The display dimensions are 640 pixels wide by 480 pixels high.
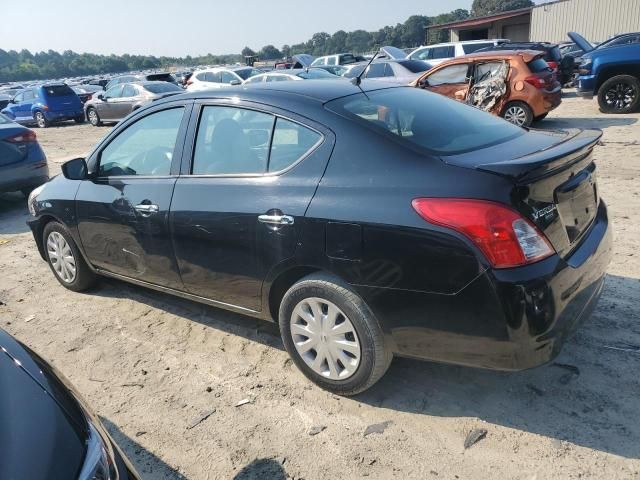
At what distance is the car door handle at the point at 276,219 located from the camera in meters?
2.89

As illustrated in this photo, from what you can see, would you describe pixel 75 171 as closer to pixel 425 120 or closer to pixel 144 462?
pixel 144 462

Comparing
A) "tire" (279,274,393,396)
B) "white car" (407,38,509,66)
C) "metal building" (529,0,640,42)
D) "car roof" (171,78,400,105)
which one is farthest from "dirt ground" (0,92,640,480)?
"metal building" (529,0,640,42)

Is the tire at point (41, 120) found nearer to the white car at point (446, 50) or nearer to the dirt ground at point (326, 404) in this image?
the white car at point (446, 50)

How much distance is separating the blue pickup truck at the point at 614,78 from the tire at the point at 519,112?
2142mm

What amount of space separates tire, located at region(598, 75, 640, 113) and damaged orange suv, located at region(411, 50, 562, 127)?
1.74 metres

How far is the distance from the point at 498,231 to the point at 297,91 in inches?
61.4

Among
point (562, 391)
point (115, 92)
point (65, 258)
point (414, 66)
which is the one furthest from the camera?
point (115, 92)

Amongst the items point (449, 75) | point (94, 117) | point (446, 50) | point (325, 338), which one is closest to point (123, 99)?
point (94, 117)

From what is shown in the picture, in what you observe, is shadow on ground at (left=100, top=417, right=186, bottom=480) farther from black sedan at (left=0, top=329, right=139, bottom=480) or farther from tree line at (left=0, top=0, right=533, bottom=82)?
tree line at (left=0, top=0, right=533, bottom=82)

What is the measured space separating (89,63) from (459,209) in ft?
412

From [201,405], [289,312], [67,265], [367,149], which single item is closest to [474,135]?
[367,149]

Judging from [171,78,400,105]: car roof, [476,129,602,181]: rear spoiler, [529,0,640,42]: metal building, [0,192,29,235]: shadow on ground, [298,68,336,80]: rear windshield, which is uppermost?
[529,0,640,42]: metal building

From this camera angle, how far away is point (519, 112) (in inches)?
418

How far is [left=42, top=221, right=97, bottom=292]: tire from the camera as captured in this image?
4.58 m
